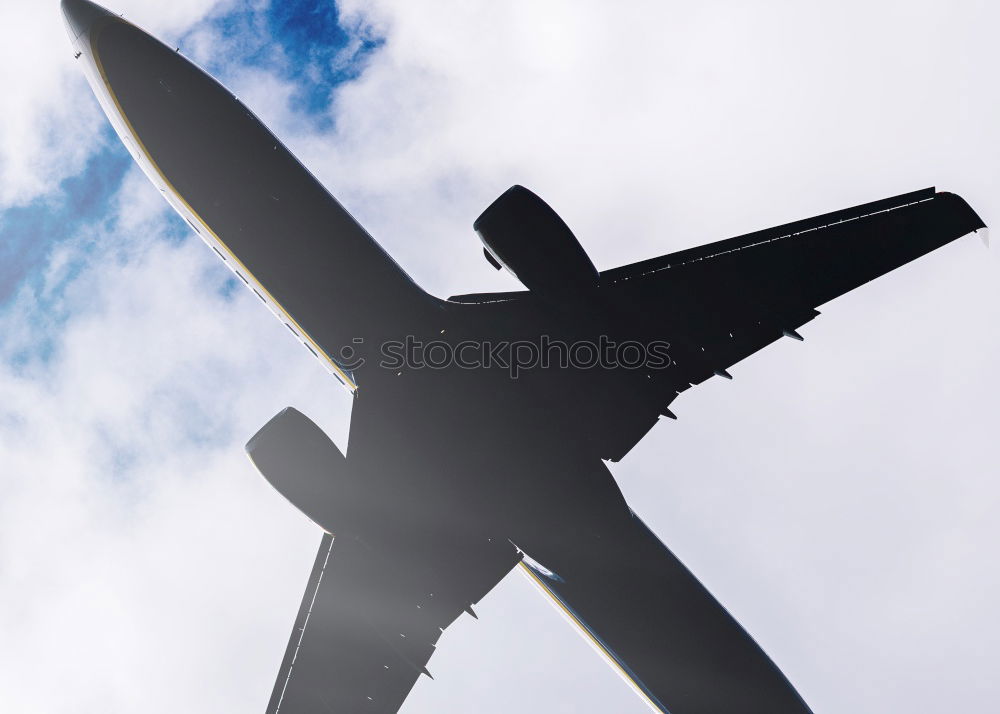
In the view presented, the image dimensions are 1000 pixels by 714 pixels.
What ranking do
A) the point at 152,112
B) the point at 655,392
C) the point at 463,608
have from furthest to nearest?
the point at 463,608
the point at 655,392
the point at 152,112

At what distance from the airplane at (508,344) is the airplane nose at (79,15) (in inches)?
1.8

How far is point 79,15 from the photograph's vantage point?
14555 mm

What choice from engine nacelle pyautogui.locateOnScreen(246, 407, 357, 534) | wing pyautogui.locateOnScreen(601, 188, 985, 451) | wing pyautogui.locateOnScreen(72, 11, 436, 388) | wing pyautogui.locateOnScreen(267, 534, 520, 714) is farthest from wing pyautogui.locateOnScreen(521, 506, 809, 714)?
wing pyautogui.locateOnScreen(72, 11, 436, 388)

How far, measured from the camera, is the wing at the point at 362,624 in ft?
54.7

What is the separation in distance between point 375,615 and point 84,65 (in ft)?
38.7

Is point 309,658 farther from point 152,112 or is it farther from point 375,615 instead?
point 152,112

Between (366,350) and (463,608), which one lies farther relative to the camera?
(463,608)

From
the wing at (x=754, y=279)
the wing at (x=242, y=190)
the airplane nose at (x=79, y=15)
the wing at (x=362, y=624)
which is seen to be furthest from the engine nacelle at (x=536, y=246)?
the airplane nose at (x=79, y=15)

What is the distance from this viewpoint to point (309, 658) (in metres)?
17.1

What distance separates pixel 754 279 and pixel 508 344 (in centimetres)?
471

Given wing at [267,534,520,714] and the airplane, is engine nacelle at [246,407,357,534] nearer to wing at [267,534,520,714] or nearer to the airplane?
the airplane

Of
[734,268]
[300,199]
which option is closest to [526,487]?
[734,268]

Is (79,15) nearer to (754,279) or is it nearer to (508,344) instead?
(508,344)

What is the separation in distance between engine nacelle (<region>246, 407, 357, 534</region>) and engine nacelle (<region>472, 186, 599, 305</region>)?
4609mm
